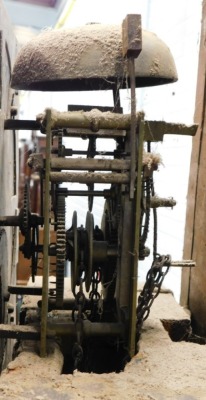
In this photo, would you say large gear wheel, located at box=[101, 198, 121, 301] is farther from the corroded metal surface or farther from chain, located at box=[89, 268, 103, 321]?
the corroded metal surface

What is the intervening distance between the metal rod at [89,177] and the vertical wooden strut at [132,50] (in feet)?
0.16

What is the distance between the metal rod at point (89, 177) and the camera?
2.09 m

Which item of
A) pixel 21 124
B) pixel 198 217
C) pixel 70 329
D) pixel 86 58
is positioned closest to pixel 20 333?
pixel 70 329

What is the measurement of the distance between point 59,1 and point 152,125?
539 centimetres

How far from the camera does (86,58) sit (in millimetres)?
2195

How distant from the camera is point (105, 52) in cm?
220

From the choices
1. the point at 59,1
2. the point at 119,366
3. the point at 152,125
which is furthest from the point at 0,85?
the point at 59,1

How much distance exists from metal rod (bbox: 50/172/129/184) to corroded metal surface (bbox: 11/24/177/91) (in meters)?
0.44

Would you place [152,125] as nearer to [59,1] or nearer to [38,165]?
[38,165]

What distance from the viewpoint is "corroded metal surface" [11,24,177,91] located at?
7.19ft

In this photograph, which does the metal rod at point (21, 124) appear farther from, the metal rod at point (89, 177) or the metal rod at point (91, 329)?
the metal rod at point (91, 329)

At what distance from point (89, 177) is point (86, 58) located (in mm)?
539

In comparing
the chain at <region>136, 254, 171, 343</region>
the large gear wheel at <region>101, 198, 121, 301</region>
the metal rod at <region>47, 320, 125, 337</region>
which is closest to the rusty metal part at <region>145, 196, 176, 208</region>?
the large gear wheel at <region>101, 198, 121, 301</region>

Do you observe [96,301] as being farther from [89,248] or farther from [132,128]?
[132,128]
